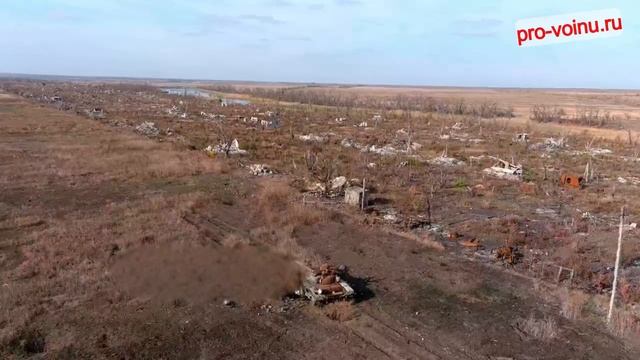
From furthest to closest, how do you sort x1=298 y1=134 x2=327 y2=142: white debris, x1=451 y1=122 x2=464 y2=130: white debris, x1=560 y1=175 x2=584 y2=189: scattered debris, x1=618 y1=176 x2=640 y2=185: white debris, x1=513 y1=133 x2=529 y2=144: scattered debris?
x1=451 y1=122 x2=464 y2=130: white debris
x1=513 y1=133 x2=529 y2=144: scattered debris
x1=298 y1=134 x2=327 y2=142: white debris
x1=618 y1=176 x2=640 y2=185: white debris
x1=560 y1=175 x2=584 y2=189: scattered debris

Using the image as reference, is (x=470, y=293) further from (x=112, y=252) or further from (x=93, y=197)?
(x=93, y=197)

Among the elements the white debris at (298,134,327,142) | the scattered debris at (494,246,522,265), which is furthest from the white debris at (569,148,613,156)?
the scattered debris at (494,246,522,265)

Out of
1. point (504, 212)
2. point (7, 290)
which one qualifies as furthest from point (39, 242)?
point (504, 212)

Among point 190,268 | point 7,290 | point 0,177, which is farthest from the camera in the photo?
point 0,177

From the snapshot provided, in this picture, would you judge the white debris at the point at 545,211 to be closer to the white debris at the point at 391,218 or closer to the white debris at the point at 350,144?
the white debris at the point at 391,218

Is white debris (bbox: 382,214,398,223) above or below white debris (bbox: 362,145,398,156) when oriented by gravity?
below

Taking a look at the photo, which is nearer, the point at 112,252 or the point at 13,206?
the point at 112,252

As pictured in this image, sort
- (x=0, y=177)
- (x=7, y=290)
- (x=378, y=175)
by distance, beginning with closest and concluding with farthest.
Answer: (x=7, y=290)
(x=0, y=177)
(x=378, y=175)

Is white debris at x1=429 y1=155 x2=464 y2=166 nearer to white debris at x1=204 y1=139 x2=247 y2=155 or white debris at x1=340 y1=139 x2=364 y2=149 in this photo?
white debris at x1=340 y1=139 x2=364 y2=149
